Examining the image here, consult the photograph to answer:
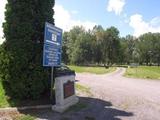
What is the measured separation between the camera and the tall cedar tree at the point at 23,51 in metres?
10.5

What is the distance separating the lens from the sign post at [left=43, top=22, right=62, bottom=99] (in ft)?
35.2

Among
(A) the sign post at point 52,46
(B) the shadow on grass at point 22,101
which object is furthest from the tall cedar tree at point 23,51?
(A) the sign post at point 52,46

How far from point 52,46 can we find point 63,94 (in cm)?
175

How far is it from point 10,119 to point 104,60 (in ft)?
342

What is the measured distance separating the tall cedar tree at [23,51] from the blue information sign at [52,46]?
0.29m

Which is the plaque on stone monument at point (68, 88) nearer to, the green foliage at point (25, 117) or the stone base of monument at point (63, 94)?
the stone base of monument at point (63, 94)

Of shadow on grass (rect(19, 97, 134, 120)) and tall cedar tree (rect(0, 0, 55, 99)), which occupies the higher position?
tall cedar tree (rect(0, 0, 55, 99))

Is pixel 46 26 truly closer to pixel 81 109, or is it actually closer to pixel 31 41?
pixel 31 41

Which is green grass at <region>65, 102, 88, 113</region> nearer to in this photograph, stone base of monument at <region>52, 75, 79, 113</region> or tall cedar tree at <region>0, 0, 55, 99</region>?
stone base of monument at <region>52, 75, 79, 113</region>

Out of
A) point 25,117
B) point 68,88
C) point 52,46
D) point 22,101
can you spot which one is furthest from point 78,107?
point 25,117

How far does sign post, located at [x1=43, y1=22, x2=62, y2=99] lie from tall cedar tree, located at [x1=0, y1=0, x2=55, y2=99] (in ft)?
0.92

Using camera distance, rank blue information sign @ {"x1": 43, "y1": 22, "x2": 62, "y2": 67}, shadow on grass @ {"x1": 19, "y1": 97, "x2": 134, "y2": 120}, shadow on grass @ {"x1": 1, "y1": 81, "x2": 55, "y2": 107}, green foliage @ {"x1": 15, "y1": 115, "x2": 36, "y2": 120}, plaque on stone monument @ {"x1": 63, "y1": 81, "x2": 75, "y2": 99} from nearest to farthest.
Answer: green foliage @ {"x1": 15, "y1": 115, "x2": 36, "y2": 120}, shadow on grass @ {"x1": 19, "y1": 97, "x2": 134, "y2": 120}, shadow on grass @ {"x1": 1, "y1": 81, "x2": 55, "y2": 107}, blue information sign @ {"x1": 43, "y1": 22, "x2": 62, "y2": 67}, plaque on stone monument @ {"x1": 63, "y1": 81, "x2": 75, "y2": 99}

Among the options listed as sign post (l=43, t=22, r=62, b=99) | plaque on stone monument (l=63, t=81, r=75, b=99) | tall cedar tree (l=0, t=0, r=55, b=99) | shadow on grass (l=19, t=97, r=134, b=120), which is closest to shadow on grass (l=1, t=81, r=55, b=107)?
tall cedar tree (l=0, t=0, r=55, b=99)

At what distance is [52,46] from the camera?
1128cm
